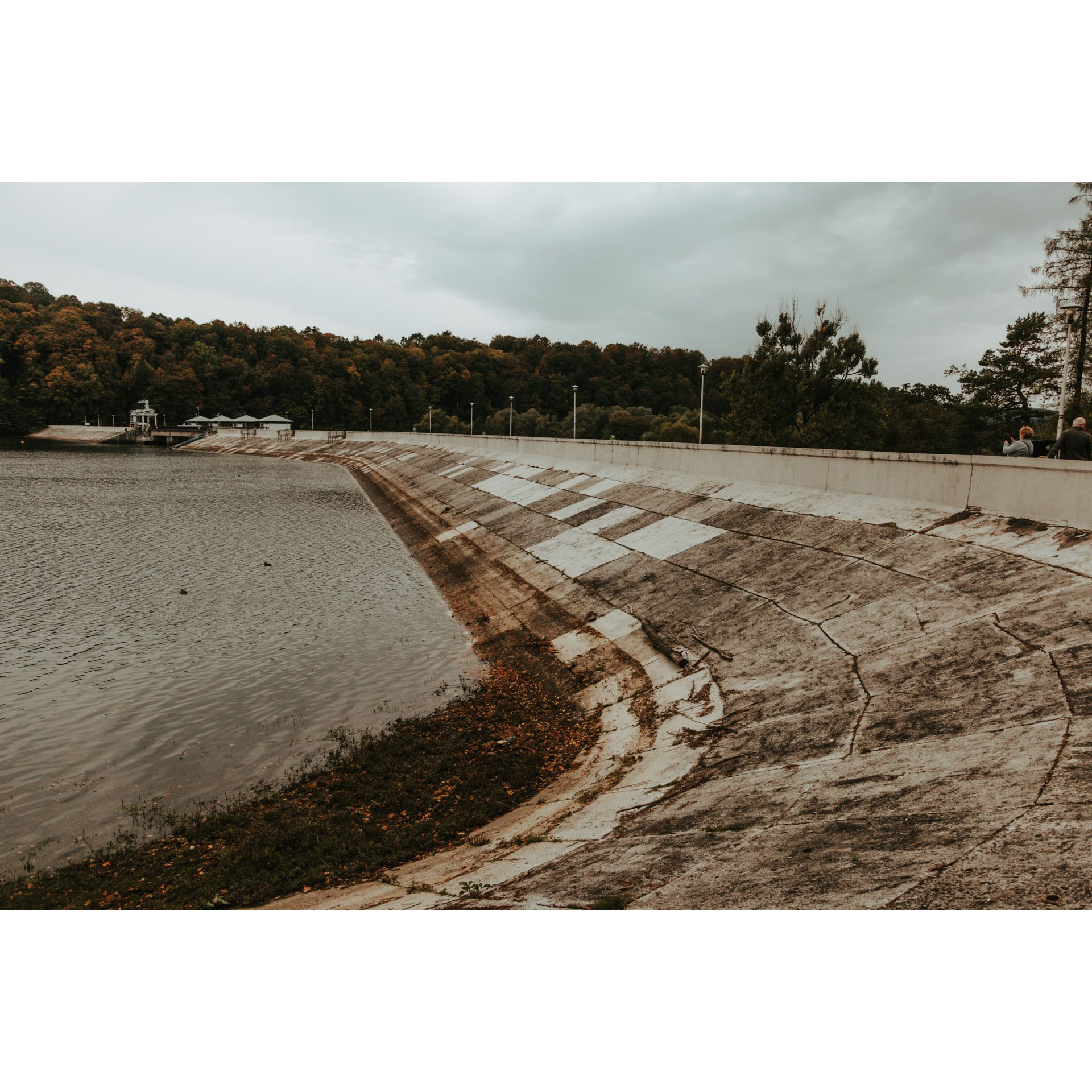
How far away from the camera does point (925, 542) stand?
17.1 metres

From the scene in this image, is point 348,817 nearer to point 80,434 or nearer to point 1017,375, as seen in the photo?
point 1017,375

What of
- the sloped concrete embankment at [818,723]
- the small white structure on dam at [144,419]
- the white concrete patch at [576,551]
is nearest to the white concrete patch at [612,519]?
the white concrete patch at [576,551]

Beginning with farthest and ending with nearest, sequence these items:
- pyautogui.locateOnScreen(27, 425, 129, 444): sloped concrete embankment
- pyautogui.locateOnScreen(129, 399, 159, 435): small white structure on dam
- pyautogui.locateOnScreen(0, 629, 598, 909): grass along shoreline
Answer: pyautogui.locateOnScreen(129, 399, 159, 435): small white structure on dam → pyautogui.locateOnScreen(27, 425, 129, 444): sloped concrete embankment → pyautogui.locateOnScreen(0, 629, 598, 909): grass along shoreline

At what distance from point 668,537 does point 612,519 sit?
18.8 ft

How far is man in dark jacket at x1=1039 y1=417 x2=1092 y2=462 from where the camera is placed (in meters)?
16.2

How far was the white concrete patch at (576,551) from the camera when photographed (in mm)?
25656

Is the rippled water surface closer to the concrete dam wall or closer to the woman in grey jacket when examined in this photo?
the concrete dam wall

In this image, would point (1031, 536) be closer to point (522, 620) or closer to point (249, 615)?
point (522, 620)

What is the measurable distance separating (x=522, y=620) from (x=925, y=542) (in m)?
11.8

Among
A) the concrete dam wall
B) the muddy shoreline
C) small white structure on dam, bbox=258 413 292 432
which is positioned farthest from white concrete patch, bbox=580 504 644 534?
small white structure on dam, bbox=258 413 292 432

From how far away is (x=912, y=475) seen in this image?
66.0 feet

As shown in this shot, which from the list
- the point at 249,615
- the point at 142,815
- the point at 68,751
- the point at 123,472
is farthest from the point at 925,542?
the point at 123,472

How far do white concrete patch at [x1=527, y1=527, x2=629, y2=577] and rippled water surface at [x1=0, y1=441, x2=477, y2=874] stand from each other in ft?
15.7

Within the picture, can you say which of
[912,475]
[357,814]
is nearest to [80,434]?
[357,814]
